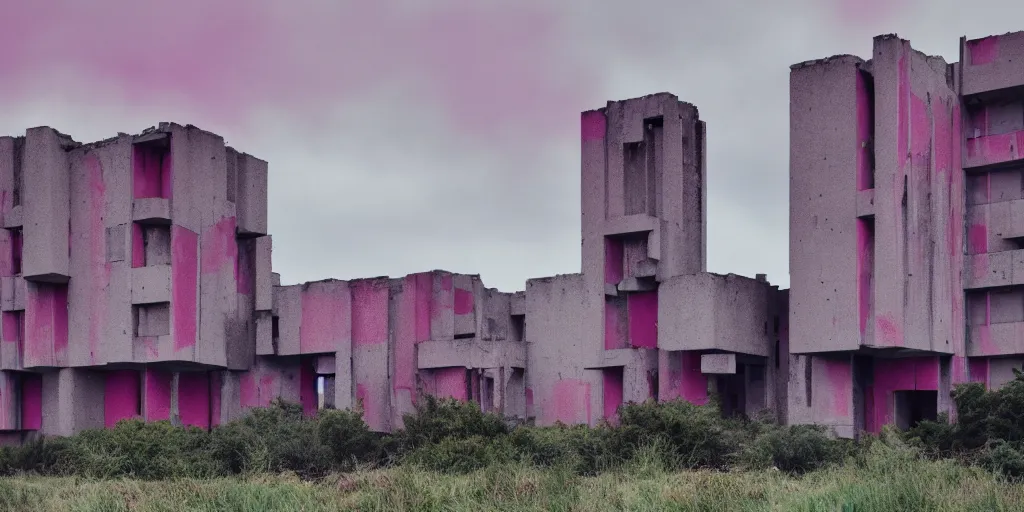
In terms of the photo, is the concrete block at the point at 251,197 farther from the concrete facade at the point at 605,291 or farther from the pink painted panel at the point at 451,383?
the pink painted panel at the point at 451,383

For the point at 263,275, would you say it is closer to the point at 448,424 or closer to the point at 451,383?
the point at 451,383

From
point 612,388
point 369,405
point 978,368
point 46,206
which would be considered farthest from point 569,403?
point 46,206

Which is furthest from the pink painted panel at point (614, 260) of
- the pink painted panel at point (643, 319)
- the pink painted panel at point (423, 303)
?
the pink painted panel at point (423, 303)

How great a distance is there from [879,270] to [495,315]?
1116cm

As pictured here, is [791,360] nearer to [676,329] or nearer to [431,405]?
[676,329]

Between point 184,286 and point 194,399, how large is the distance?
3934mm

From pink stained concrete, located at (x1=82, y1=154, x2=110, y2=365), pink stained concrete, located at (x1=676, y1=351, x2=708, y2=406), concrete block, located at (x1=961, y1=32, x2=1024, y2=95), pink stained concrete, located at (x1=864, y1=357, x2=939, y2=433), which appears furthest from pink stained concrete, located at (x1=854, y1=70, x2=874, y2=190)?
pink stained concrete, located at (x1=82, y1=154, x2=110, y2=365)

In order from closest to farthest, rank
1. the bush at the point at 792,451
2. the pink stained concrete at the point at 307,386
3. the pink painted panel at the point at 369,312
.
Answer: the bush at the point at 792,451 → the pink painted panel at the point at 369,312 → the pink stained concrete at the point at 307,386

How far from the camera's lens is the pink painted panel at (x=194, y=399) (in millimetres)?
34469

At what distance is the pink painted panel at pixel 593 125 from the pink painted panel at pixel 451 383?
648 cm

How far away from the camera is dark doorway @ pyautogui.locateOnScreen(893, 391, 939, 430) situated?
2847 cm

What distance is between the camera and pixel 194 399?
3497 centimetres

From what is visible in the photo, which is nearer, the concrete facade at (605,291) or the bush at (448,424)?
the bush at (448,424)

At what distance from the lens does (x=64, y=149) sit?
3422 centimetres
